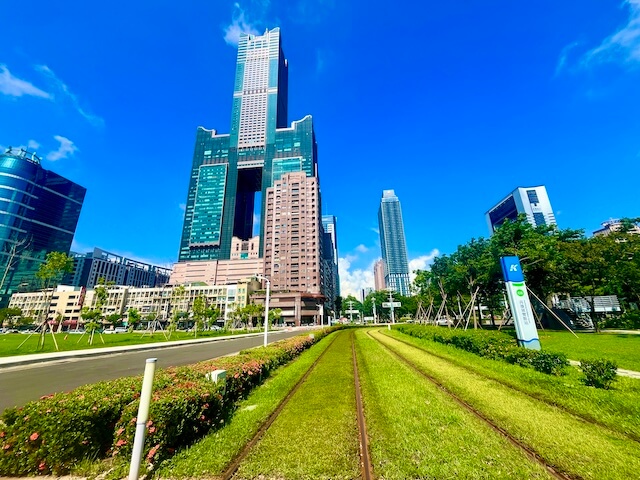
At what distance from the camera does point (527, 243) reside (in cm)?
3312

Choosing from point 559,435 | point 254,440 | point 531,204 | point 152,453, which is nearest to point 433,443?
point 559,435

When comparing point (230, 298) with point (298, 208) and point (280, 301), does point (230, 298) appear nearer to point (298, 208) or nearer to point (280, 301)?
point (280, 301)

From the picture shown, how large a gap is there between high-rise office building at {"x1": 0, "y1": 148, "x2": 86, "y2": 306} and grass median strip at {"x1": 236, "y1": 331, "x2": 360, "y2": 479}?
15671 cm

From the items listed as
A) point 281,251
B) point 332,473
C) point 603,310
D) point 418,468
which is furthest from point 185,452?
point 281,251

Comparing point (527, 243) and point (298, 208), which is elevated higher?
point (298, 208)

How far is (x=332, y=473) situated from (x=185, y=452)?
2763mm

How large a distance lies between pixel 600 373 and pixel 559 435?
569cm

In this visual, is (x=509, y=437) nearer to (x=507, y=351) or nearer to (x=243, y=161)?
(x=507, y=351)

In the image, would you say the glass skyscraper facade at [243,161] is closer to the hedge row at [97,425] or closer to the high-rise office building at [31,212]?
the high-rise office building at [31,212]

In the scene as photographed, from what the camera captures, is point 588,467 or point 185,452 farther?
point 185,452

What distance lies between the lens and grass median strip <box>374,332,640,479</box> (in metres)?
4.30

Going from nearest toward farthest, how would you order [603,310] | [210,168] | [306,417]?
[306,417] < [603,310] < [210,168]

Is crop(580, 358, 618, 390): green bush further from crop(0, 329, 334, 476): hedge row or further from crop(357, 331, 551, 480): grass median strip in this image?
crop(0, 329, 334, 476): hedge row

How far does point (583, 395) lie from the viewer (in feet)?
25.5
